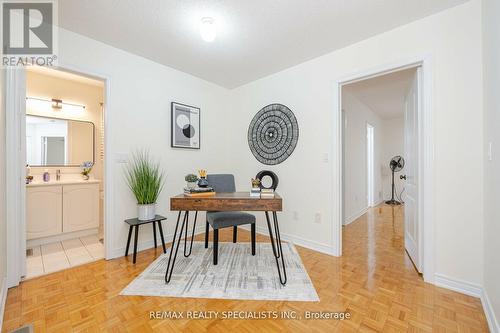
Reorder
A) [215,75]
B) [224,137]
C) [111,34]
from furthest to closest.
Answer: [224,137], [215,75], [111,34]

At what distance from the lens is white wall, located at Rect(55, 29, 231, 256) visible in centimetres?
240

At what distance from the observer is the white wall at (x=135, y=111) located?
240cm

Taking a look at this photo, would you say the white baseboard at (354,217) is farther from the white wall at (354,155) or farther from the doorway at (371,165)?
the doorway at (371,165)

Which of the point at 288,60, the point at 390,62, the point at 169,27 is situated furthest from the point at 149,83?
the point at 390,62

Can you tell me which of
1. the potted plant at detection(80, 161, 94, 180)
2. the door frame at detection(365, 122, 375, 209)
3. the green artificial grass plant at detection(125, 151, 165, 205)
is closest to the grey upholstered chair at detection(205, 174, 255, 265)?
the green artificial grass plant at detection(125, 151, 165, 205)

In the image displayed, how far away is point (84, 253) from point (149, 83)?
7.59 ft

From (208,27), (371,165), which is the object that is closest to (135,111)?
(208,27)

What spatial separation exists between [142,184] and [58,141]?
2.08m

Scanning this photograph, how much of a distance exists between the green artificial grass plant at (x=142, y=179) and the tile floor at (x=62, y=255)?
864 mm

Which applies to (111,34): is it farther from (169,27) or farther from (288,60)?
(288,60)

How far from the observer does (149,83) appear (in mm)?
2873

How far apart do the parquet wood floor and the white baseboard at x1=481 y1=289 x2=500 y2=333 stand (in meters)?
0.04

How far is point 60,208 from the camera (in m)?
3.11

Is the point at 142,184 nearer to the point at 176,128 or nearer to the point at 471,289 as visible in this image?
the point at 176,128
